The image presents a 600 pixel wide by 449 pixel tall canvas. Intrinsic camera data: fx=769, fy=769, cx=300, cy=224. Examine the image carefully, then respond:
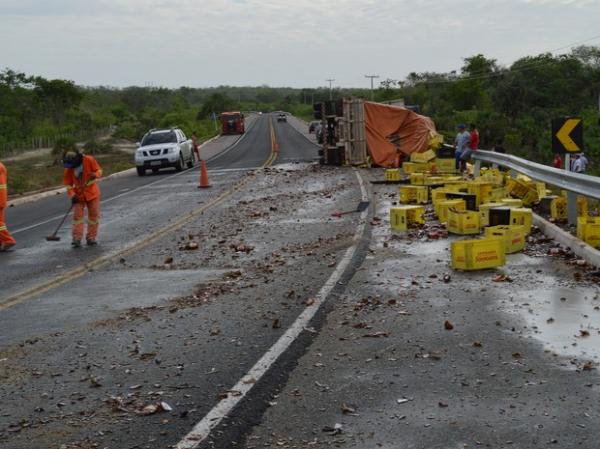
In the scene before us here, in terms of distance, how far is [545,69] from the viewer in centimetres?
8888

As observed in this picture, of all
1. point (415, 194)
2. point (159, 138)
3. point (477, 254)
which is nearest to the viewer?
point (477, 254)

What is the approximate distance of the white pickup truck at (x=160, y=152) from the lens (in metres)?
32.1

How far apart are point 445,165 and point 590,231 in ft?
49.3

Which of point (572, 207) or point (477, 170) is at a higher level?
point (572, 207)

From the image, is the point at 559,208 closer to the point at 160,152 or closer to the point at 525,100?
the point at 160,152

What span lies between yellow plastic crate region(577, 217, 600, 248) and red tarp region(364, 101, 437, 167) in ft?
64.0

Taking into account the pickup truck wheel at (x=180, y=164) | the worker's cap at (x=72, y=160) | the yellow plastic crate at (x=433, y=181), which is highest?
the worker's cap at (x=72, y=160)

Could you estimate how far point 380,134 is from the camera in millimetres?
29750

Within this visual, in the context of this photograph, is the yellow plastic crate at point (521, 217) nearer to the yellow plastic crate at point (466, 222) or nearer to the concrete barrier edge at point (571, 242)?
the concrete barrier edge at point (571, 242)

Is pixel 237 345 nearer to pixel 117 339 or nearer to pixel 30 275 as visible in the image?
pixel 117 339

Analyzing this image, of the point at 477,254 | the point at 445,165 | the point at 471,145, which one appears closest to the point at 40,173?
the point at 445,165

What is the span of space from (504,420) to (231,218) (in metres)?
11.7

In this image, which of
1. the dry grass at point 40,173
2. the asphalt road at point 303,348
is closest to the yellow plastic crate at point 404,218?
the asphalt road at point 303,348

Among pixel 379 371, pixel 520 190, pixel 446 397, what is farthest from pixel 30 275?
pixel 520 190
